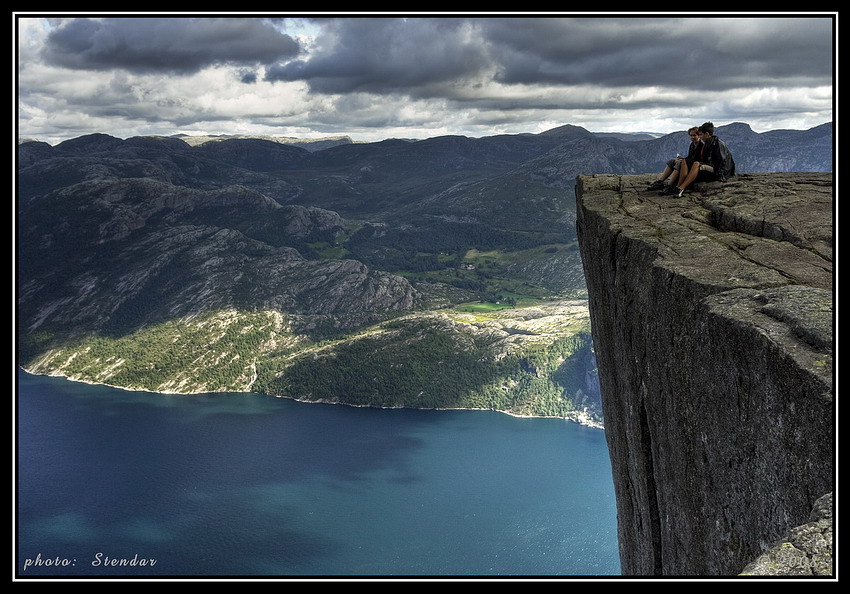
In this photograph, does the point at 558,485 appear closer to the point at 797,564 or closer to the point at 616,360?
the point at 616,360

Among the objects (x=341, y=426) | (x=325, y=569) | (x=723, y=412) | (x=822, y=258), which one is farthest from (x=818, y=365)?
(x=341, y=426)

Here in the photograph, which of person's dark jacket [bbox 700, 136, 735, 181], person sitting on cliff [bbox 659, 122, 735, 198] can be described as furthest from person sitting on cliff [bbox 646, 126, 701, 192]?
person's dark jacket [bbox 700, 136, 735, 181]

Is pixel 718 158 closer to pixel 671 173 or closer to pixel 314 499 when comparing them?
pixel 671 173

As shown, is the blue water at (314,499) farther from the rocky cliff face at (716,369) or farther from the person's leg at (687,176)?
the rocky cliff face at (716,369)

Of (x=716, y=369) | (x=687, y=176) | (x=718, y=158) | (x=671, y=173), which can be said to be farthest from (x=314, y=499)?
(x=716, y=369)

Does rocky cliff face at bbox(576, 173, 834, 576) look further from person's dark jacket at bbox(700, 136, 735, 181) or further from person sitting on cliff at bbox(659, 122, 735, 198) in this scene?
person's dark jacket at bbox(700, 136, 735, 181)
